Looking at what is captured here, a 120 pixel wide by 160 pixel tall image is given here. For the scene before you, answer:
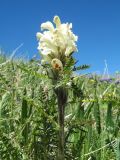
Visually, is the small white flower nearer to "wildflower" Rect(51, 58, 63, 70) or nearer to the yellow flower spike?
the yellow flower spike

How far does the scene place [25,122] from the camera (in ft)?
7.95

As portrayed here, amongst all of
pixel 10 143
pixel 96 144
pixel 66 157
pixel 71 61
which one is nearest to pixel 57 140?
pixel 66 157

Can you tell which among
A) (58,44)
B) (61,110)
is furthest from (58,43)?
(61,110)

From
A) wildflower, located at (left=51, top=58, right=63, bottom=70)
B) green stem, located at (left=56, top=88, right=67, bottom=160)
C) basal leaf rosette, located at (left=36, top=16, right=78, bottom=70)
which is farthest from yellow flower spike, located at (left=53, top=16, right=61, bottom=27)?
green stem, located at (left=56, top=88, right=67, bottom=160)

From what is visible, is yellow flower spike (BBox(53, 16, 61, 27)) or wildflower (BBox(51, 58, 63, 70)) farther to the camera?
yellow flower spike (BBox(53, 16, 61, 27))

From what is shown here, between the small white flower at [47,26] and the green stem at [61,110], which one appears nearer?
the green stem at [61,110]

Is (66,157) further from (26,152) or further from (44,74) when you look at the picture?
(44,74)

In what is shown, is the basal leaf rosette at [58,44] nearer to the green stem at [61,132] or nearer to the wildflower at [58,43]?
the wildflower at [58,43]

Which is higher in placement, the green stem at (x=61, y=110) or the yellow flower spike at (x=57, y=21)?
the yellow flower spike at (x=57, y=21)

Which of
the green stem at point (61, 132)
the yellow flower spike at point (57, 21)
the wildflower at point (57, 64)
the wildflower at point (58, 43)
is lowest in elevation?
the green stem at point (61, 132)

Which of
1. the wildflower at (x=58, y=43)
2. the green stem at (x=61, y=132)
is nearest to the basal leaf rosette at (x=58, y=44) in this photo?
the wildflower at (x=58, y=43)

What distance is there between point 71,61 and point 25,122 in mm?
599

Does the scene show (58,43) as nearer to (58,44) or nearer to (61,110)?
(58,44)

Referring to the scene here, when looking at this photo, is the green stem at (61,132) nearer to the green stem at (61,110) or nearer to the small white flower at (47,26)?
the green stem at (61,110)
